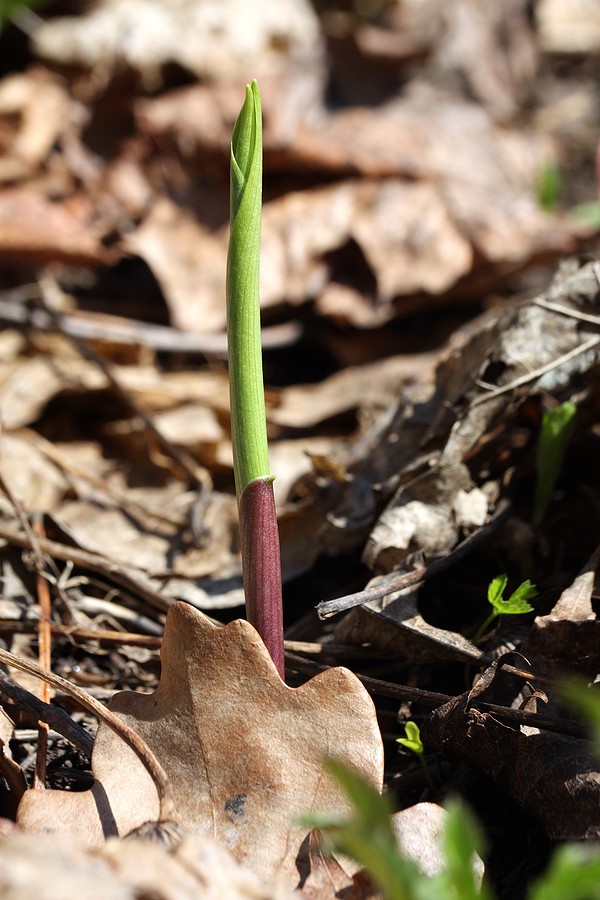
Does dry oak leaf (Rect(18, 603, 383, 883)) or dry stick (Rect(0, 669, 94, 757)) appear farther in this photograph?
dry stick (Rect(0, 669, 94, 757))

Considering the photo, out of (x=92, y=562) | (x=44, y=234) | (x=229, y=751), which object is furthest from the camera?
(x=44, y=234)

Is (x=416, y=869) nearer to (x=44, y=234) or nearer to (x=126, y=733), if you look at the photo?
(x=126, y=733)

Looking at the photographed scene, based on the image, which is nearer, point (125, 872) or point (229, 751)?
point (125, 872)

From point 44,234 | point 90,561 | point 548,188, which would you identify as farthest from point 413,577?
point 548,188

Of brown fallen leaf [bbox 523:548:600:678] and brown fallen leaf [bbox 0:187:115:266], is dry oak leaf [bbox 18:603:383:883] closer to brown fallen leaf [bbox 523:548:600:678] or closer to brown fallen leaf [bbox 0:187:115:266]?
brown fallen leaf [bbox 523:548:600:678]

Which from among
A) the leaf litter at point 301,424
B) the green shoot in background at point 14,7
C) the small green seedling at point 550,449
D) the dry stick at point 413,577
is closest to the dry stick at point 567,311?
the leaf litter at point 301,424

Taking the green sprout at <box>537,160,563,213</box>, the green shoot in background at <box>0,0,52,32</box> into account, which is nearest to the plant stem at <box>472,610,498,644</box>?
the green sprout at <box>537,160,563,213</box>
